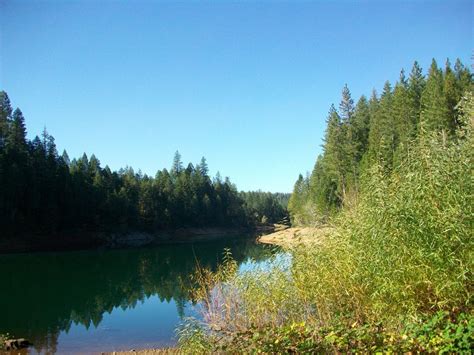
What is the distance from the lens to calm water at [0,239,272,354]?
17.0m

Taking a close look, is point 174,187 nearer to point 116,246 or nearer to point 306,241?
point 116,246

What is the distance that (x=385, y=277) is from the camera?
7.38 m

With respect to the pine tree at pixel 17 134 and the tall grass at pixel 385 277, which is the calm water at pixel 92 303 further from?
the pine tree at pixel 17 134

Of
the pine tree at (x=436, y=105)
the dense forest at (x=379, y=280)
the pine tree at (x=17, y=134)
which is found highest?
the pine tree at (x=17, y=134)

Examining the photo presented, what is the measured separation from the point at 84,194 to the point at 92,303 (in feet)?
156

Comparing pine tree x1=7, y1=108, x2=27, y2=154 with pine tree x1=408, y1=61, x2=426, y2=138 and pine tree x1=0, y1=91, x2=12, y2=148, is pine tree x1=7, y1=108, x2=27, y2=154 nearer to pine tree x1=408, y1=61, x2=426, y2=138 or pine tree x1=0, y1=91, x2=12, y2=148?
pine tree x1=0, y1=91, x2=12, y2=148

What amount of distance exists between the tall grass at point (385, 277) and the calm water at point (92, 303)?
7.92 feet

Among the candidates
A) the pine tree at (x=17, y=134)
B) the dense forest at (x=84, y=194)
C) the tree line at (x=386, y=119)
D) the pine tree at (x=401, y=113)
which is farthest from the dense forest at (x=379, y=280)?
the pine tree at (x=17, y=134)

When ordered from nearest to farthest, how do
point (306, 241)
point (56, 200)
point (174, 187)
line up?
point (306, 241), point (56, 200), point (174, 187)

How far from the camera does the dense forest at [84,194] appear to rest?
186ft

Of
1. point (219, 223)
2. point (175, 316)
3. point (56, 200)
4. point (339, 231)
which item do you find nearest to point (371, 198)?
point (339, 231)

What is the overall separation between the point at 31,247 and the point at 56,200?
10.5m

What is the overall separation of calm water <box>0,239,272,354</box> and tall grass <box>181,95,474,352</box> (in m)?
Answer: 2.42

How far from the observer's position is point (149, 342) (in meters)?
16.6
